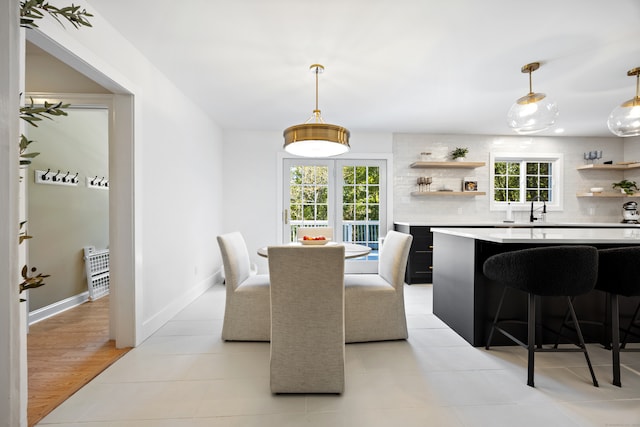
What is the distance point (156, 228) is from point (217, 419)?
1.79 m

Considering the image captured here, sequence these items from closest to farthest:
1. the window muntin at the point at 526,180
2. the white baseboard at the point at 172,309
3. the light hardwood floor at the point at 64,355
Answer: the light hardwood floor at the point at 64,355 → the white baseboard at the point at 172,309 → the window muntin at the point at 526,180

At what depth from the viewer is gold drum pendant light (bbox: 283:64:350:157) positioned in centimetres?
240

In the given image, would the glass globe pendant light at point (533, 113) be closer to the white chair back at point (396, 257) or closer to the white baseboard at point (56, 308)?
the white chair back at point (396, 257)

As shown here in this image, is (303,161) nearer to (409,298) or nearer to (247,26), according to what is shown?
(409,298)

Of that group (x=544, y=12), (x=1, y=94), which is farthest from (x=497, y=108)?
(x=1, y=94)

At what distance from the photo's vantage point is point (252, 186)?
16.7 ft

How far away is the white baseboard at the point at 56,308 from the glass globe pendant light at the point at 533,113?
4537 mm

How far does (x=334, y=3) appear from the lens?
1961 mm

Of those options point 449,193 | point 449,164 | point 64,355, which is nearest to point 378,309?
point 64,355

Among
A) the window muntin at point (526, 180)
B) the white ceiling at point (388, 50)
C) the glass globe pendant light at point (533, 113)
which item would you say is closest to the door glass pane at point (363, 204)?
the white ceiling at point (388, 50)

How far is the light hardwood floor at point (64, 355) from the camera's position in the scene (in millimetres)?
1792

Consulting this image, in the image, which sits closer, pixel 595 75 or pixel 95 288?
pixel 595 75

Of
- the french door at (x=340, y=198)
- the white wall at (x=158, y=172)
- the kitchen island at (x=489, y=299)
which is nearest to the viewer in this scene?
the white wall at (x=158, y=172)

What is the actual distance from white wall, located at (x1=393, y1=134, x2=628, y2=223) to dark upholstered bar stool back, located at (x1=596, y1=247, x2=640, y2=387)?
10.6 feet
